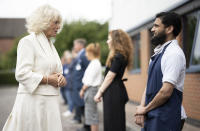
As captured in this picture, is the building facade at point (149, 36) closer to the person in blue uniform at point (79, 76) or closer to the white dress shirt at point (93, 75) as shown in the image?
the white dress shirt at point (93, 75)

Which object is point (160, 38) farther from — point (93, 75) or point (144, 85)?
point (144, 85)

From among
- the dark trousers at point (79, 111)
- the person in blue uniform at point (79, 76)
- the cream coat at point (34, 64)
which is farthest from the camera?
the dark trousers at point (79, 111)

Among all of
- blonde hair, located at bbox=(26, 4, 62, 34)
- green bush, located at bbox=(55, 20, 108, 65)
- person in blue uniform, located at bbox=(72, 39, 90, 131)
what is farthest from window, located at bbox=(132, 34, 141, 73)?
green bush, located at bbox=(55, 20, 108, 65)

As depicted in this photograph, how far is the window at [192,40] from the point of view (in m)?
7.31

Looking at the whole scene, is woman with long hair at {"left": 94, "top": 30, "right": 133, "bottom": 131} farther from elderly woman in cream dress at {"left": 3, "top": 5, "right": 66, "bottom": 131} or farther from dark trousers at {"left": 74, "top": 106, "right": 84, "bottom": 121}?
dark trousers at {"left": 74, "top": 106, "right": 84, "bottom": 121}

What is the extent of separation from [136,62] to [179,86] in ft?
32.5

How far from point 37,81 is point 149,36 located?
8250mm

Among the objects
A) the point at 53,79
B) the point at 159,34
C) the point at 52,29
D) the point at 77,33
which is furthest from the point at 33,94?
the point at 77,33

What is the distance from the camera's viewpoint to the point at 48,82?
3.31 m

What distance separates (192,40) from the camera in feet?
25.0

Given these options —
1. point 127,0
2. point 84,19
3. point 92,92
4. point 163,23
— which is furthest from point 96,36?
point 163,23

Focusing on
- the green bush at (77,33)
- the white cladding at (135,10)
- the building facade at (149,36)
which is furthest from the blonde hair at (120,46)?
the green bush at (77,33)

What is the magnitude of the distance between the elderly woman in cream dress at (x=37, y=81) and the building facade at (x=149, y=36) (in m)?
3.05

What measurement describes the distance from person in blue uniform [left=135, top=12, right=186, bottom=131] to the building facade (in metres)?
2.99
